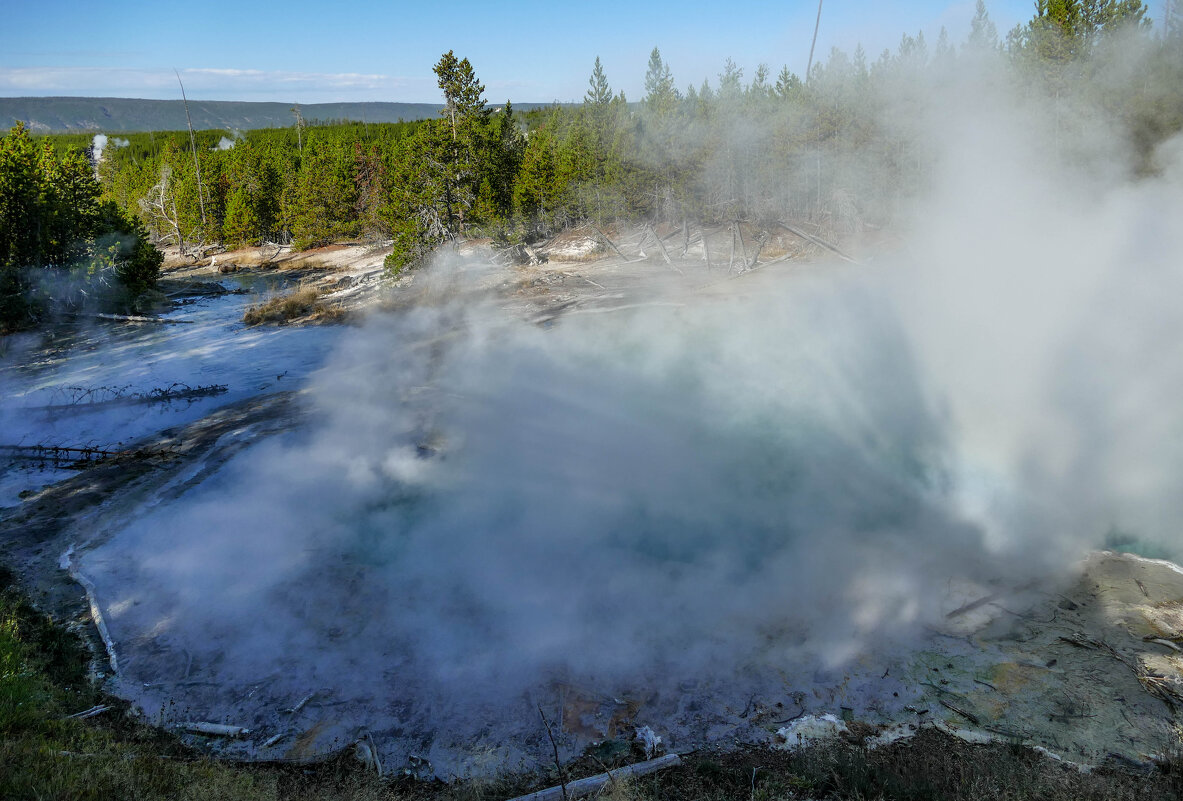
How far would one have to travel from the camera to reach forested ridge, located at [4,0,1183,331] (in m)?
7.12

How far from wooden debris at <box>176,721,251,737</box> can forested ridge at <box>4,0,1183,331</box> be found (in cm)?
810

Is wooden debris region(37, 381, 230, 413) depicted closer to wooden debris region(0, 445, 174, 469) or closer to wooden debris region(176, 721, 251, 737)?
wooden debris region(0, 445, 174, 469)

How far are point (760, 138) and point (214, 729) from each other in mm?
18398

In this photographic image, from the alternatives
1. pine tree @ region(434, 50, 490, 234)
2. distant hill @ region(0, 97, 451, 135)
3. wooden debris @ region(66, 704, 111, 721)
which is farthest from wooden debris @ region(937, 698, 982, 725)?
distant hill @ region(0, 97, 451, 135)

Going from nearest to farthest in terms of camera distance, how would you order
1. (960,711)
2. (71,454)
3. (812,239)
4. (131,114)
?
(960,711)
(71,454)
(812,239)
(131,114)

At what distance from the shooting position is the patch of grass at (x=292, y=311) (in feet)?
63.1

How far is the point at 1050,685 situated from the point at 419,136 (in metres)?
21.3

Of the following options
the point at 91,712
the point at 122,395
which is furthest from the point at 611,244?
the point at 91,712

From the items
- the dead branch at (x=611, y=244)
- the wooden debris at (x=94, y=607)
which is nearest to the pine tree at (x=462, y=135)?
the dead branch at (x=611, y=244)

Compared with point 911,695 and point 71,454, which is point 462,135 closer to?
point 71,454

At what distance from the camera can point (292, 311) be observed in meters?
19.9

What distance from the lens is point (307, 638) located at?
216 inches

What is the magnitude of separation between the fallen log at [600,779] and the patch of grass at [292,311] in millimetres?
16810

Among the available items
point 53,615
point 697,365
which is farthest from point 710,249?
point 53,615
